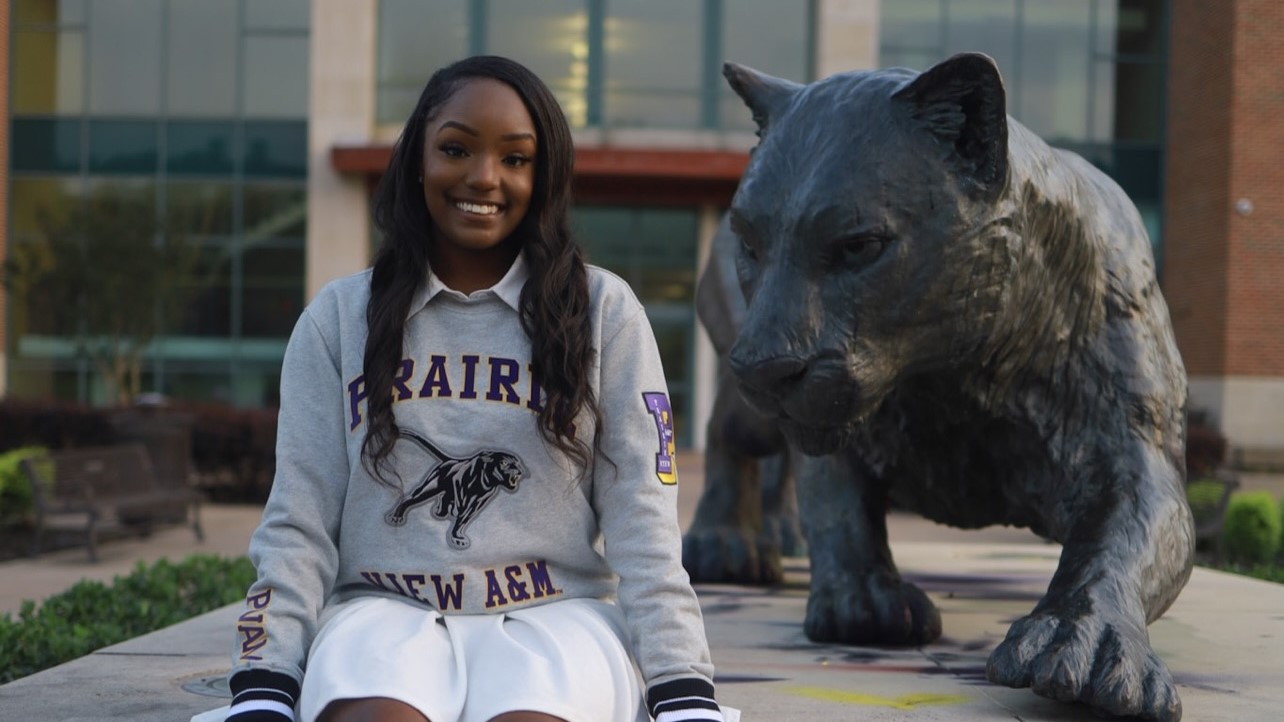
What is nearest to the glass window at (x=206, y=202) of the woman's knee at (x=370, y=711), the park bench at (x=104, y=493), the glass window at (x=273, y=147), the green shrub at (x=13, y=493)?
the glass window at (x=273, y=147)

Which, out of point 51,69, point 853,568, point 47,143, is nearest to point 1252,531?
point 853,568

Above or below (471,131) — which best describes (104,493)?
below

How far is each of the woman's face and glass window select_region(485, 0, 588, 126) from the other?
1843 centimetres

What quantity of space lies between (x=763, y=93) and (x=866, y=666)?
4.36 ft

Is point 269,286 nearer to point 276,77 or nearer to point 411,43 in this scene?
point 276,77

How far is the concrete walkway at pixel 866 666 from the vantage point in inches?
102

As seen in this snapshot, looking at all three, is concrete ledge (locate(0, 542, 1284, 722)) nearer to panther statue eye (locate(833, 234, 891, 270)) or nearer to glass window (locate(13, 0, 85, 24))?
panther statue eye (locate(833, 234, 891, 270))

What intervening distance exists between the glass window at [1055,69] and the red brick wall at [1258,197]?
90.8 inches

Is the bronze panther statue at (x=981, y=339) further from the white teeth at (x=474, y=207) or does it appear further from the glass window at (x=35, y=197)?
the glass window at (x=35, y=197)

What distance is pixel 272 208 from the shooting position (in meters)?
20.8

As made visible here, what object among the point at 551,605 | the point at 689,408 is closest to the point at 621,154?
the point at 689,408

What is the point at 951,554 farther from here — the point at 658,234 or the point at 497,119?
the point at 658,234

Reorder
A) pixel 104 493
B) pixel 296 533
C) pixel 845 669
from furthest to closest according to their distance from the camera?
pixel 104 493, pixel 845 669, pixel 296 533

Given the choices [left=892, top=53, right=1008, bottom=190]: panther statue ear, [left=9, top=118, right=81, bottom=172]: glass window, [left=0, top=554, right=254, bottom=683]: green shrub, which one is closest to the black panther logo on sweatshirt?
[left=892, top=53, right=1008, bottom=190]: panther statue ear
